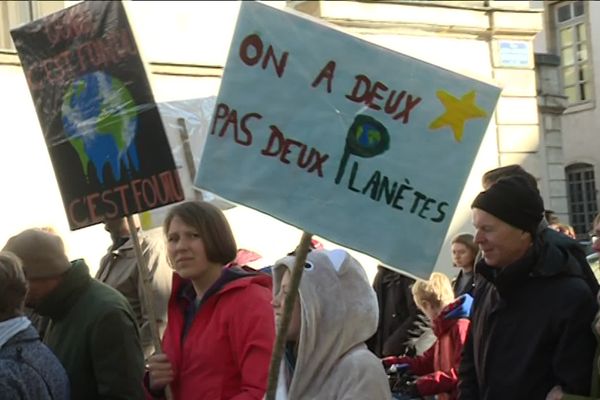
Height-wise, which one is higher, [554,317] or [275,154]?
[275,154]

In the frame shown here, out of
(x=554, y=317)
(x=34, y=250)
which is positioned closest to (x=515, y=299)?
(x=554, y=317)

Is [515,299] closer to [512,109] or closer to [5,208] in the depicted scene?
[5,208]

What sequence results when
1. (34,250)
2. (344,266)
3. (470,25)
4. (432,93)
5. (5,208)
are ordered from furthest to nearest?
(470,25) → (5,208) → (34,250) → (344,266) → (432,93)

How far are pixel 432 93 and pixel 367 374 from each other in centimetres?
83

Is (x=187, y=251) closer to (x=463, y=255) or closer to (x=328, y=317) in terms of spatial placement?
(x=328, y=317)

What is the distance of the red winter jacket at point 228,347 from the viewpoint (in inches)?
145

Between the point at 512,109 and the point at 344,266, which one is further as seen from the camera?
the point at 512,109

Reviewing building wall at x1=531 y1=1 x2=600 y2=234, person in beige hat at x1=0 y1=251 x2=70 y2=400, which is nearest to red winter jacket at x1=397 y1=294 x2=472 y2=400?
person in beige hat at x1=0 y1=251 x2=70 y2=400

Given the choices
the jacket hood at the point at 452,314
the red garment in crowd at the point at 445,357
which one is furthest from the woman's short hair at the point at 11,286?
the jacket hood at the point at 452,314

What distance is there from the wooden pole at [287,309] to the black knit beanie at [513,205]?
2.82 ft

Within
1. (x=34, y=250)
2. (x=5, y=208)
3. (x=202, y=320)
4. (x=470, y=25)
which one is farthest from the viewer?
(x=470, y=25)

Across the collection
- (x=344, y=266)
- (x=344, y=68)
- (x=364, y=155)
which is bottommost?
(x=344, y=266)

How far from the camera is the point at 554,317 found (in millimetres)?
3730

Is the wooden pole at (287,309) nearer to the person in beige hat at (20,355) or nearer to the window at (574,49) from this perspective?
the person in beige hat at (20,355)
